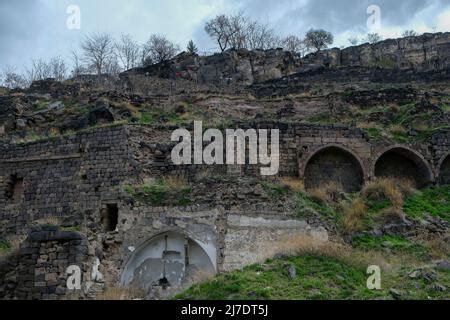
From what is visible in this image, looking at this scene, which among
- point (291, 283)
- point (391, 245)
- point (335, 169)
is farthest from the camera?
point (335, 169)

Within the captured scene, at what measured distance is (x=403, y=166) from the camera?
18266 mm

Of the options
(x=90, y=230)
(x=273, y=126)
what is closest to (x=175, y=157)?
(x=273, y=126)

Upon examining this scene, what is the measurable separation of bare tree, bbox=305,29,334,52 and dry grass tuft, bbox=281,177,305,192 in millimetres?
30836

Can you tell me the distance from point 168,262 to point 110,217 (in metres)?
2.31

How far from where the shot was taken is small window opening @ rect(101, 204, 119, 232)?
14500 mm

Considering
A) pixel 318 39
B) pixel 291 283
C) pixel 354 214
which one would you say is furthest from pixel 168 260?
pixel 318 39

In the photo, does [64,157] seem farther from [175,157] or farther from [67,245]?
[67,245]

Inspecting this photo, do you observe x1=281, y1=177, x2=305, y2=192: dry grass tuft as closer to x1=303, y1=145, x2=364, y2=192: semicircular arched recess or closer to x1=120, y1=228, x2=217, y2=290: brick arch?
x1=303, y1=145, x2=364, y2=192: semicircular arched recess

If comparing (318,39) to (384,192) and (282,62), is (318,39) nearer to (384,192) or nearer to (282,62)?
(282,62)

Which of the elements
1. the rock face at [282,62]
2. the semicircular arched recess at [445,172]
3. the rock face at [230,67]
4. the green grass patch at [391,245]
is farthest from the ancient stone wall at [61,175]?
the rock face at [230,67]

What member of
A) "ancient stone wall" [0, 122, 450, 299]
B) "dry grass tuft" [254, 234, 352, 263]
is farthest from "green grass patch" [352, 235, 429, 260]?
"ancient stone wall" [0, 122, 450, 299]

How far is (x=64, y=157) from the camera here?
1866cm

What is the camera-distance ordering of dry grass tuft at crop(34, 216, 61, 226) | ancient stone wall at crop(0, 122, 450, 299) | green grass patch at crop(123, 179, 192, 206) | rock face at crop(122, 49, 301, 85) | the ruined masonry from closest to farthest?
the ruined masonry, ancient stone wall at crop(0, 122, 450, 299), green grass patch at crop(123, 179, 192, 206), dry grass tuft at crop(34, 216, 61, 226), rock face at crop(122, 49, 301, 85)

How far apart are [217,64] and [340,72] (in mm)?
7883
